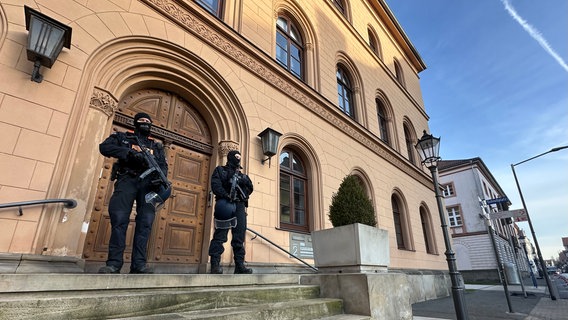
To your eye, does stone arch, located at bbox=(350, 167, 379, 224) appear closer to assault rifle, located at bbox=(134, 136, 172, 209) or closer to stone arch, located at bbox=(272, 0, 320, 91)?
stone arch, located at bbox=(272, 0, 320, 91)

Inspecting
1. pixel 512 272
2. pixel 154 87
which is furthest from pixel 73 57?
pixel 512 272

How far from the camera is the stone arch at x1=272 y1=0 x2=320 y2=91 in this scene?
9.55 metres

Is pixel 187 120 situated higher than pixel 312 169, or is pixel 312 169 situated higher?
pixel 187 120

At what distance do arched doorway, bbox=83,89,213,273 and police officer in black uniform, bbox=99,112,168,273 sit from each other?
137cm

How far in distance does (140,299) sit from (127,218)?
134cm

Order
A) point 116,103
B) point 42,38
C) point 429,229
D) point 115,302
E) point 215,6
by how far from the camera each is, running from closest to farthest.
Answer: point 115,302 → point 42,38 → point 116,103 → point 215,6 → point 429,229

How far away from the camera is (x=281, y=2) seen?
9.42 metres

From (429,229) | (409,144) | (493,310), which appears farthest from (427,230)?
(493,310)

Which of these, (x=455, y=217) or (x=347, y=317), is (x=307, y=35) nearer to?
(x=347, y=317)

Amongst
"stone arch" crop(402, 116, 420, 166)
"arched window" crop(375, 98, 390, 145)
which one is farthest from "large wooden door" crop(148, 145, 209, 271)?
"stone arch" crop(402, 116, 420, 166)

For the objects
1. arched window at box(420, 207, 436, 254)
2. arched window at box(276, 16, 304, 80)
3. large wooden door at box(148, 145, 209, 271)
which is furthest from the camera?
arched window at box(420, 207, 436, 254)

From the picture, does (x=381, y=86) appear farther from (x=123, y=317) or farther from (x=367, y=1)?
(x=123, y=317)

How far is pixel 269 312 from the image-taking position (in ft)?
8.63

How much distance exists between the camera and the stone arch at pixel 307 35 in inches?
376
